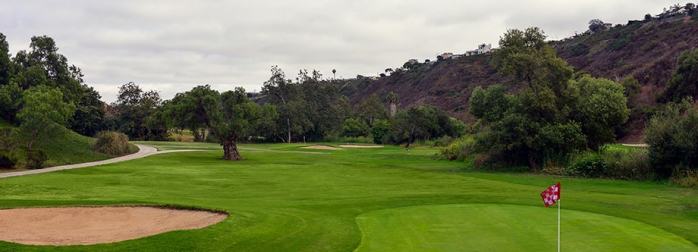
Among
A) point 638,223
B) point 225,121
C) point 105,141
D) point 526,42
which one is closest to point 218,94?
point 225,121

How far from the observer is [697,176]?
24.0 meters

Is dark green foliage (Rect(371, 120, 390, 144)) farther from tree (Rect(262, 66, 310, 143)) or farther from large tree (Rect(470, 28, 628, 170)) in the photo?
large tree (Rect(470, 28, 628, 170))

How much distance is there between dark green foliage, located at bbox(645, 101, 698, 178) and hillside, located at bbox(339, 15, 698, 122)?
43.9m

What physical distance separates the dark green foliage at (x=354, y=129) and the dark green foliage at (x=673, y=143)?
70.0 m

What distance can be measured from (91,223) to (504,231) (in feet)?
37.8

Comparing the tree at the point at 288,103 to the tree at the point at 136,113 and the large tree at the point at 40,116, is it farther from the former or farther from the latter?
the large tree at the point at 40,116

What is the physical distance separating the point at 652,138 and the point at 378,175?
15.6 metres

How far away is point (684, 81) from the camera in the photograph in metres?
57.8

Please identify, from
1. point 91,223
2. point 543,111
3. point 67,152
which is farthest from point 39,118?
point 543,111

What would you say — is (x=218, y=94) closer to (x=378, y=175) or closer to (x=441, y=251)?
(x=378, y=175)

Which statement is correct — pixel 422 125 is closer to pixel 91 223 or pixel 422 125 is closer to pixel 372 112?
pixel 372 112

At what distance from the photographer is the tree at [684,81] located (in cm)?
5672

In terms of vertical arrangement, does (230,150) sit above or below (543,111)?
below

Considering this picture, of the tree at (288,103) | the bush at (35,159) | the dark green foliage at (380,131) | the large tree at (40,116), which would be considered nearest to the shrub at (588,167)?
the bush at (35,159)
